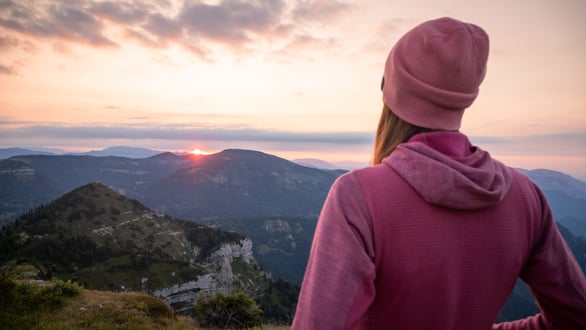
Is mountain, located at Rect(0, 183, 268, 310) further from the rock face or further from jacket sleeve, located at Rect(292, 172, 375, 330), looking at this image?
jacket sleeve, located at Rect(292, 172, 375, 330)

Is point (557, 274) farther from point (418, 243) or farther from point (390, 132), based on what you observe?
point (390, 132)

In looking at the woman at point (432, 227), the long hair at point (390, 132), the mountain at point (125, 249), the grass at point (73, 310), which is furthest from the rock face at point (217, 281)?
the woman at point (432, 227)

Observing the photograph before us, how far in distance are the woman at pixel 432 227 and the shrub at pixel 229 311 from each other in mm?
15934

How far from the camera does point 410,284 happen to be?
5.43 ft

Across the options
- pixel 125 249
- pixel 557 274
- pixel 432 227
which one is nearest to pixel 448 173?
pixel 432 227

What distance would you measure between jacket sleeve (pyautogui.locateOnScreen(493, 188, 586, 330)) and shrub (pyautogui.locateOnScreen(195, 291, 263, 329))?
51.9ft

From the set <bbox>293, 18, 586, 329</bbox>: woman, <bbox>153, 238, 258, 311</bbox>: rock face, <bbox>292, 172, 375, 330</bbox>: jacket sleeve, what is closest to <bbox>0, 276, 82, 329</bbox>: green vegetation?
<bbox>292, 172, 375, 330</bbox>: jacket sleeve

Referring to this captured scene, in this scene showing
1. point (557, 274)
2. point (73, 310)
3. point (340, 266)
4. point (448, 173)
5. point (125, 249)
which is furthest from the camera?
point (125, 249)

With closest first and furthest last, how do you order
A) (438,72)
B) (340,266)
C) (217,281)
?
1. (340,266)
2. (438,72)
3. (217,281)

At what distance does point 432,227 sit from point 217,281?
350 ft

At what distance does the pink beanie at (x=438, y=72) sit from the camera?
1.87m

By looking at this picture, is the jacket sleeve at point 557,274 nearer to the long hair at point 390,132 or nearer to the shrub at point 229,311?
the long hair at point 390,132

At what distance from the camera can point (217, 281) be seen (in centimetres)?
10025

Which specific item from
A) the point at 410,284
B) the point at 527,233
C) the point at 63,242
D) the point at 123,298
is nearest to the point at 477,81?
the point at 527,233
